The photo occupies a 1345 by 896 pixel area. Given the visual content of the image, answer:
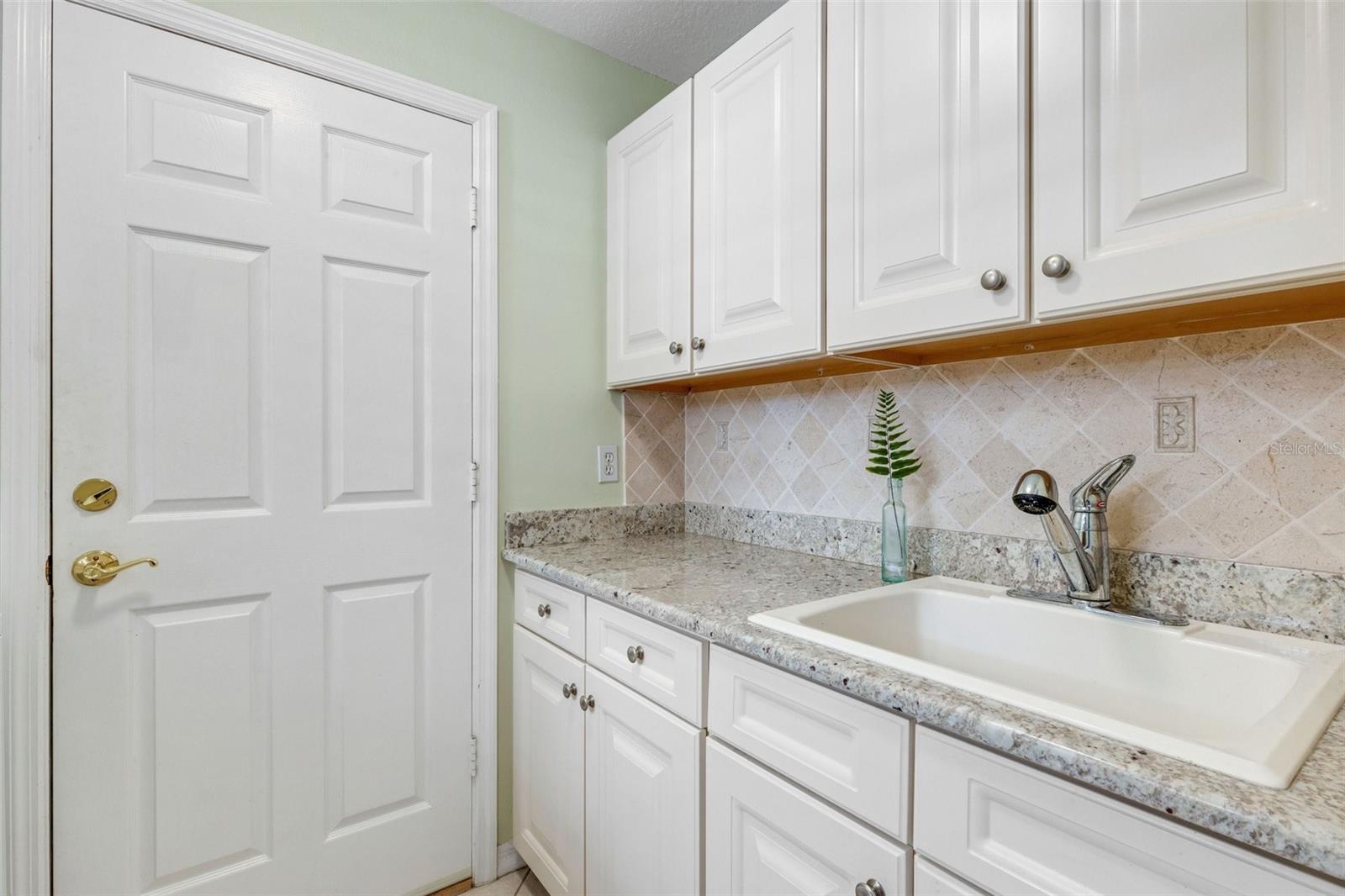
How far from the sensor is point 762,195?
1417 mm

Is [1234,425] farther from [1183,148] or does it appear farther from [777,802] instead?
[777,802]

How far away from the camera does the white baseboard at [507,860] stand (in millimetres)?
1787

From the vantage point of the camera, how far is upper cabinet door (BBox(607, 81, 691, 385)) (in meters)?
1.65

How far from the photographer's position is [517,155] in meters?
1.84

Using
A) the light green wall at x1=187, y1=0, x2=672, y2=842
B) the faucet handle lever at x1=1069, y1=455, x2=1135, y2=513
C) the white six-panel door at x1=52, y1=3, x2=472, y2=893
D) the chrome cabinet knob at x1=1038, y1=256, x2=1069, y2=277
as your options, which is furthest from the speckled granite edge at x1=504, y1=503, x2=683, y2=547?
the chrome cabinet knob at x1=1038, y1=256, x2=1069, y2=277

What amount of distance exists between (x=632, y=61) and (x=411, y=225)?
3.05 ft

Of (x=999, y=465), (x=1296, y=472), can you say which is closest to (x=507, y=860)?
(x=999, y=465)

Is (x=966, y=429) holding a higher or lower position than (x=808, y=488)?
higher

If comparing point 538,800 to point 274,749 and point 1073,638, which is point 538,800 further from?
point 1073,638

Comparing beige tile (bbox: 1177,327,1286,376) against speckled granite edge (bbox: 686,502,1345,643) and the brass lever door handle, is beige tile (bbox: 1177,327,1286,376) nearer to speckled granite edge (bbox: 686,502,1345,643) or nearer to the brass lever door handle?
speckled granite edge (bbox: 686,502,1345,643)

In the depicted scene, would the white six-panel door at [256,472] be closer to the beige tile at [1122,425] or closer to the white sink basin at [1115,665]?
the white sink basin at [1115,665]

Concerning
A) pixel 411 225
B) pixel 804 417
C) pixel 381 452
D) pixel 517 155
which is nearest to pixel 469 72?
pixel 517 155

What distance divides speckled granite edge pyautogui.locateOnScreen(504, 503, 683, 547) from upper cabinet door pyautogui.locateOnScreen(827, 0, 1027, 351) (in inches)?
37.9

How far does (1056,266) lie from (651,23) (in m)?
1.44
